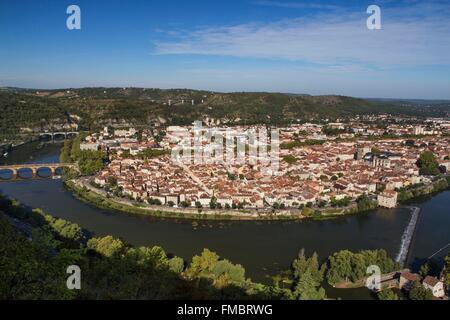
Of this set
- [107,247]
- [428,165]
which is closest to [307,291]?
[107,247]

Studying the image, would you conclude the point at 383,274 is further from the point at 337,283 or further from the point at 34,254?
the point at 34,254

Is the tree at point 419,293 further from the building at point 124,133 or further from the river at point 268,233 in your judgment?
the building at point 124,133

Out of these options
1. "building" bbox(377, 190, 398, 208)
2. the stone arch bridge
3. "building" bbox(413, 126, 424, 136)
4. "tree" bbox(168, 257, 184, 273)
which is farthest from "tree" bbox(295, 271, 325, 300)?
"building" bbox(413, 126, 424, 136)

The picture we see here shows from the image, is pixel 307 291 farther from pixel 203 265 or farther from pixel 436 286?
pixel 436 286
